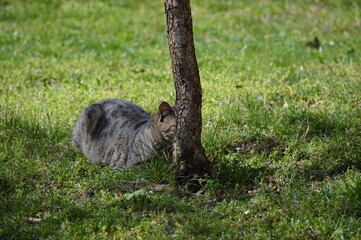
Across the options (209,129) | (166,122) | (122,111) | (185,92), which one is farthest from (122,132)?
(185,92)

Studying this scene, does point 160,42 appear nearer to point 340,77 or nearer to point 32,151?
point 340,77

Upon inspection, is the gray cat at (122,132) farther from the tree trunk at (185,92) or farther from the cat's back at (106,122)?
the tree trunk at (185,92)

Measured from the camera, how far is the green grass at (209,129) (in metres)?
3.95

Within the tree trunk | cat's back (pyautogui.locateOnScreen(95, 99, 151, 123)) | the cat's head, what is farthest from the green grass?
cat's back (pyautogui.locateOnScreen(95, 99, 151, 123))

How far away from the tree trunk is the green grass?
0.17 meters

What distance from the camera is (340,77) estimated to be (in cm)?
723

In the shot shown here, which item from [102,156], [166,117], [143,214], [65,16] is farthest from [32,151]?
[65,16]

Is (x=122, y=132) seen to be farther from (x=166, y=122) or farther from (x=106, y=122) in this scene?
(x=166, y=122)

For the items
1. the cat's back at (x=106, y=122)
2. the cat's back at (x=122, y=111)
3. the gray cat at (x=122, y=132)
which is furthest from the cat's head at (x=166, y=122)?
the cat's back at (x=122, y=111)

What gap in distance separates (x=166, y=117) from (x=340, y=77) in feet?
10.9

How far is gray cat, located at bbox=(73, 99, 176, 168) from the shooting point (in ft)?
16.6

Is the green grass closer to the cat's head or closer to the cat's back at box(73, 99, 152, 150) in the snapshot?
the cat's back at box(73, 99, 152, 150)

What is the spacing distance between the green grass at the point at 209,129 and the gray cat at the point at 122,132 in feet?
0.72

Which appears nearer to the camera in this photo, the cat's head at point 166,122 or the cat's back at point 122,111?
the cat's head at point 166,122
